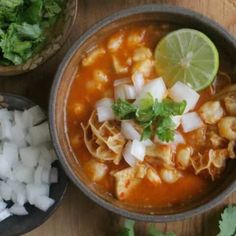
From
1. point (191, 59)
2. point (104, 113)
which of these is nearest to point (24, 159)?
point (104, 113)

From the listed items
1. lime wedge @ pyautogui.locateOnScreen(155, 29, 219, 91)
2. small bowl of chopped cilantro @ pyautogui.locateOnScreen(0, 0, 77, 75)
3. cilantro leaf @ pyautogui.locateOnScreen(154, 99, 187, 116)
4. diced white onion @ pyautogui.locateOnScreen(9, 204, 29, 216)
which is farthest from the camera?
diced white onion @ pyautogui.locateOnScreen(9, 204, 29, 216)

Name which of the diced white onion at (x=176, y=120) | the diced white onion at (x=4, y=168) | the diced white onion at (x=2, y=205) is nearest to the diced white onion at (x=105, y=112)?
the diced white onion at (x=176, y=120)

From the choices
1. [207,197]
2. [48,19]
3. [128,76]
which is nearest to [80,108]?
[128,76]

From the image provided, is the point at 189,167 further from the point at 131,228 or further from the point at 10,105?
the point at 10,105

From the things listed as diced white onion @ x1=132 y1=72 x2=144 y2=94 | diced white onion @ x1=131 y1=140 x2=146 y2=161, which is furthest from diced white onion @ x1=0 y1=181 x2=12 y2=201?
diced white onion @ x1=132 y1=72 x2=144 y2=94

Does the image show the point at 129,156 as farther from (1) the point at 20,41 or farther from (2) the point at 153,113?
(1) the point at 20,41

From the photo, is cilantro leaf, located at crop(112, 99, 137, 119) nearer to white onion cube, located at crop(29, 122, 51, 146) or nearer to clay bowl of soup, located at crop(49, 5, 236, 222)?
clay bowl of soup, located at crop(49, 5, 236, 222)

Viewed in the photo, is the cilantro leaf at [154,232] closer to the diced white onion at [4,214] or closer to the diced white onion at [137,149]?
the diced white onion at [137,149]
